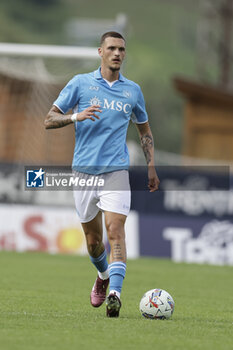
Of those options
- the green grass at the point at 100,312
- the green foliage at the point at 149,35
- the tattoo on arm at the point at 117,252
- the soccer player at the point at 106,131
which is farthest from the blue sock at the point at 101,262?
the green foliage at the point at 149,35

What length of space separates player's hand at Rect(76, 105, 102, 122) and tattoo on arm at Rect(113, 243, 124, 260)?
4.02 feet

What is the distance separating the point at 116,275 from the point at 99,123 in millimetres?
1480

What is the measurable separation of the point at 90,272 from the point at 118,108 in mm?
7450

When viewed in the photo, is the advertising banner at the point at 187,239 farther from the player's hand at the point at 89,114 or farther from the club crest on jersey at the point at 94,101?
the player's hand at the point at 89,114

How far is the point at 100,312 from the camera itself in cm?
898

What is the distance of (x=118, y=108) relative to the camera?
28.8 ft

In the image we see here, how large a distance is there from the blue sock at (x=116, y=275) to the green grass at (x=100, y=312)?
31 centimetres

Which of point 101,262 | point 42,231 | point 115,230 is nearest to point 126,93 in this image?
point 115,230

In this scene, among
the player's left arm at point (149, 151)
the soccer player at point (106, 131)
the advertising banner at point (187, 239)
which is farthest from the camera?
the advertising banner at point (187, 239)

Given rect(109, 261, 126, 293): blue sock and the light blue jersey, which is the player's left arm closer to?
the light blue jersey

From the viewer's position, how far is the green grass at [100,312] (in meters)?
6.80

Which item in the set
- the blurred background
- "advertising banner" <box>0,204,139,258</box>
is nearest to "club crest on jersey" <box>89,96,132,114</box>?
the blurred background

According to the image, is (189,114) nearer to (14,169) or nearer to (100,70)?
(14,169)

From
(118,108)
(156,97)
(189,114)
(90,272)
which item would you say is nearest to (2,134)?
(189,114)
